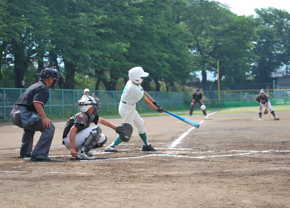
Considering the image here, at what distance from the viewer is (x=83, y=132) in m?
7.45

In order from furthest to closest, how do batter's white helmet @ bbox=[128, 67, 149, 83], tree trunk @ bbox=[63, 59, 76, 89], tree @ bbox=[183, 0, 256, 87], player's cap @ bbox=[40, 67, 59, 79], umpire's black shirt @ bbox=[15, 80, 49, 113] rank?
tree @ bbox=[183, 0, 256, 87] → tree trunk @ bbox=[63, 59, 76, 89] → batter's white helmet @ bbox=[128, 67, 149, 83] → player's cap @ bbox=[40, 67, 59, 79] → umpire's black shirt @ bbox=[15, 80, 49, 113]

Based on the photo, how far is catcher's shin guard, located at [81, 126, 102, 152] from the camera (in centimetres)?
732

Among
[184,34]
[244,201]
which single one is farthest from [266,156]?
[184,34]

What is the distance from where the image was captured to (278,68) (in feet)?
275

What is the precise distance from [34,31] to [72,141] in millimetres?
23855

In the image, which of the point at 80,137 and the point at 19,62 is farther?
the point at 19,62

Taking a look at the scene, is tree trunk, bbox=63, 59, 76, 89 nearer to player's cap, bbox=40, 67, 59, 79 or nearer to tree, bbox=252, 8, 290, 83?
player's cap, bbox=40, 67, 59, 79

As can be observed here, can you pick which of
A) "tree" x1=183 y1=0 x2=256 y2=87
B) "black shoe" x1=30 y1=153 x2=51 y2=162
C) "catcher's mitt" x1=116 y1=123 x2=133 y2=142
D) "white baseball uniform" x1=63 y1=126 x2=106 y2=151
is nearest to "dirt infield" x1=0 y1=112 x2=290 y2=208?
"black shoe" x1=30 y1=153 x2=51 y2=162

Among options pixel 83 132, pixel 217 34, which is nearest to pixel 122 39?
pixel 217 34

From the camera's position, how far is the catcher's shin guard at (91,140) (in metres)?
7.32

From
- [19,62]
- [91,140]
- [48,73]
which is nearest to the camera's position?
[48,73]

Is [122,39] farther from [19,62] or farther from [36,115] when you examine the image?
[36,115]

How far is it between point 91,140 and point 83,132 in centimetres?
24

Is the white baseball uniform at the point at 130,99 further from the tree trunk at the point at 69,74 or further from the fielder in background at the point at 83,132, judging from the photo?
the tree trunk at the point at 69,74
